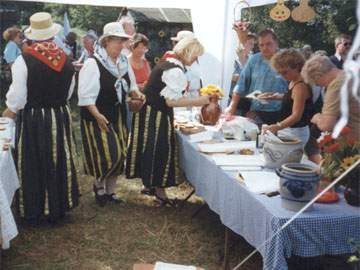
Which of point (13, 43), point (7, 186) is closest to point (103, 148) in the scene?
point (7, 186)

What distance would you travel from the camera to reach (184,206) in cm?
396

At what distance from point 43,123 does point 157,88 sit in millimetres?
869

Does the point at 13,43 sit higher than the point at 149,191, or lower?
higher

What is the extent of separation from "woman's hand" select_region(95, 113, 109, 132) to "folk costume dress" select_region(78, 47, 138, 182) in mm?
43

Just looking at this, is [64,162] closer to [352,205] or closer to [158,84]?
[158,84]

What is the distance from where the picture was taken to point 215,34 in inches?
191

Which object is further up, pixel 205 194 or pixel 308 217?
pixel 308 217

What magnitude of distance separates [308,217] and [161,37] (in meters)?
9.65

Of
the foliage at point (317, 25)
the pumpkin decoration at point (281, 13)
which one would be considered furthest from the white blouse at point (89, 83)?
the foliage at point (317, 25)

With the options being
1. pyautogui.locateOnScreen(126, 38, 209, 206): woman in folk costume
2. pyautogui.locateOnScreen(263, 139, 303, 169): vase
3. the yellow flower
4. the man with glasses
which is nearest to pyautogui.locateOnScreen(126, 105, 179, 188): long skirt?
pyautogui.locateOnScreen(126, 38, 209, 206): woman in folk costume

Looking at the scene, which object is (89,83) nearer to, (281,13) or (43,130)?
(43,130)

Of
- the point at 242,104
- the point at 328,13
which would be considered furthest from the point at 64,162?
the point at 328,13

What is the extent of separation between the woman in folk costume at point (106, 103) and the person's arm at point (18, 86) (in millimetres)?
509

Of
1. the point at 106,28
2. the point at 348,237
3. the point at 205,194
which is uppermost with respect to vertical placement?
the point at 106,28
